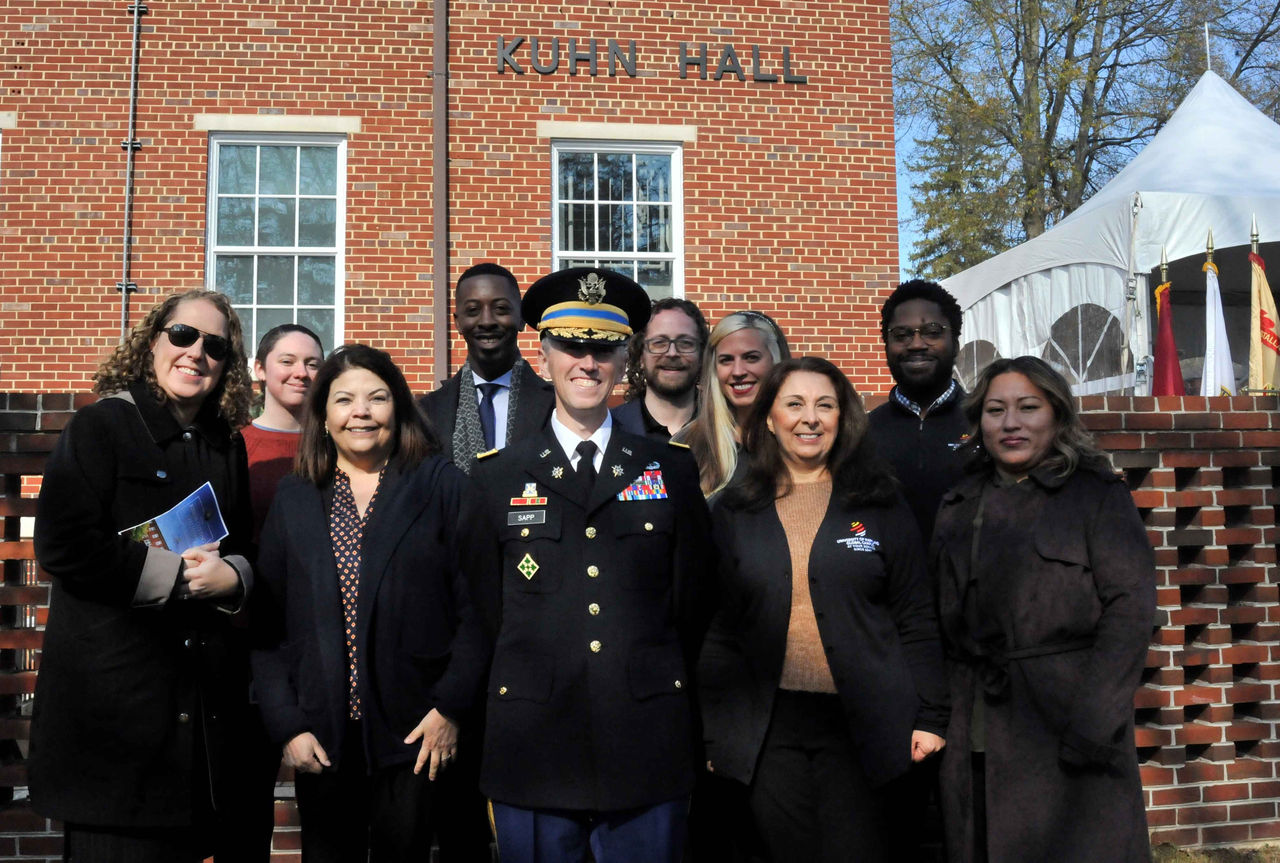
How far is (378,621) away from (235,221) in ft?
23.0

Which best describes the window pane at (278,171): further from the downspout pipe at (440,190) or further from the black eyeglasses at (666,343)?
the black eyeglasses at (666,343)

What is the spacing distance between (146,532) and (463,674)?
91cm

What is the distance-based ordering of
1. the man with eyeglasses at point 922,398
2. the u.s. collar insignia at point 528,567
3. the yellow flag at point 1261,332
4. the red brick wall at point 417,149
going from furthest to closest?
the yellow flag at point 1261,332 → the red brick wall at point 417,149 → the man with eyeglasses at point 922,398 → the u.s. collar insignia at point 528,567

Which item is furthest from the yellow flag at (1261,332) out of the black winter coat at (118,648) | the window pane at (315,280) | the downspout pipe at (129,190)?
the downspout pipe at (129,190)

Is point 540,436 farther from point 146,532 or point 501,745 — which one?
point 146,532

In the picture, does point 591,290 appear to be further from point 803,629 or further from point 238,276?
point 238,276

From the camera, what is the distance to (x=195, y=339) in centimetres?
301

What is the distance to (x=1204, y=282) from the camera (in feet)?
36.5

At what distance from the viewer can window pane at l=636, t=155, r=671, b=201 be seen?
9453 mm

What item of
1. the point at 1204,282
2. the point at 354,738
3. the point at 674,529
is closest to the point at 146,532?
the point at 354,738

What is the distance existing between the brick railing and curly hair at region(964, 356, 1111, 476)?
4.59 feet

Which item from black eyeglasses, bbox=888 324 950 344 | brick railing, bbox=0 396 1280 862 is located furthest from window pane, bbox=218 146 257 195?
black eyeglasses, bbox=888 324 950 344

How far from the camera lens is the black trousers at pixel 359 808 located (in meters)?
2.96

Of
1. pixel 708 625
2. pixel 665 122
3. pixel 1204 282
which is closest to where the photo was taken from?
pixel 708 625
